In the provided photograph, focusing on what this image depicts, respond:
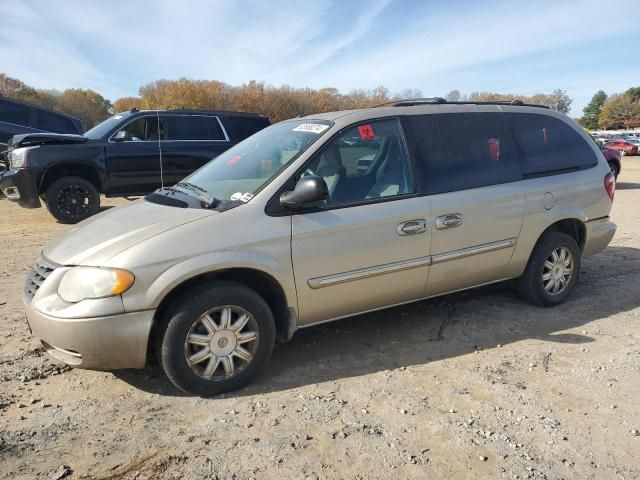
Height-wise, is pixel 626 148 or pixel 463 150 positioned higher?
pixel 626 148

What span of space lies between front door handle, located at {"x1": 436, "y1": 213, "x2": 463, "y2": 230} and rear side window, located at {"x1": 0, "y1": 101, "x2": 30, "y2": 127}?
41.3 ft

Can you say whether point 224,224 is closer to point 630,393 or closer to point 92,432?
point 92,432

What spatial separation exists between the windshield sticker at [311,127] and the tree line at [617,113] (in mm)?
105917

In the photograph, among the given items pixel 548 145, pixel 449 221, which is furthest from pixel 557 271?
pixel 449 221

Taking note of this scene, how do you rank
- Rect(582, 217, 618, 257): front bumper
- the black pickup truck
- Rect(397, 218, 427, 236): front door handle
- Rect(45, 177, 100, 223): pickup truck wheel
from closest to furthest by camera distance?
Rect(397, 218, 427, 236): front door handle, Rect(582, 217, 618, 257): front bumper, the black pickup truck, Rect(45, 177, 100, 223): pickup truck wheel

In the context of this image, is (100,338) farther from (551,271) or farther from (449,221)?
(551,271)

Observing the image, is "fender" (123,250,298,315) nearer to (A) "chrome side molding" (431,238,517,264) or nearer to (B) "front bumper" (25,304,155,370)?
(B) "front bumper" (25,304,155,370)

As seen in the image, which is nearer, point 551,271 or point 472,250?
point 472,250

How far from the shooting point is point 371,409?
3.04 metres

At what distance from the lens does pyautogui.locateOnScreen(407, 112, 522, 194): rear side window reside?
12.9ft

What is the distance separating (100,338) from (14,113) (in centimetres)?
1233

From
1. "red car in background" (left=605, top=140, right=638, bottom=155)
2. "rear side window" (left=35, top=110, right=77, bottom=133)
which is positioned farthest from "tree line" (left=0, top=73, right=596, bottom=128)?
"rear side window" (left=35, top=110, right=77, bottom=133)

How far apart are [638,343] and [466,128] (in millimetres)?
2104

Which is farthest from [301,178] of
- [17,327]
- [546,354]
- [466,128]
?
[17,327]
